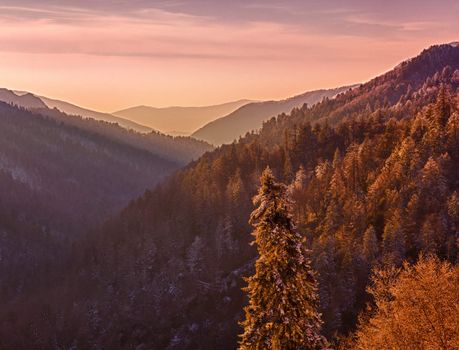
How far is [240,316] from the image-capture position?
10912 cm

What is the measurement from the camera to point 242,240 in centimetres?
14425

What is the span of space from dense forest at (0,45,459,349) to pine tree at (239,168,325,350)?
47333mm

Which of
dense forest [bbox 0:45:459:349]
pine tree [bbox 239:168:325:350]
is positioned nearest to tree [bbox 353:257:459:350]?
pine tree [bbox 239:168:325:350]

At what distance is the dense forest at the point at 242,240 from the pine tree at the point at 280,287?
47333 millimetres

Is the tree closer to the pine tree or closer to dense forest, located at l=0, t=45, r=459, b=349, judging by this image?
the pine tree

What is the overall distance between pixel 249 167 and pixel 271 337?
15558 centimetres

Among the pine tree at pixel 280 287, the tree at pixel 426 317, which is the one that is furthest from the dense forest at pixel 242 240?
the pine tree at pixel 280 287

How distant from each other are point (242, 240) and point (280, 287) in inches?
4694

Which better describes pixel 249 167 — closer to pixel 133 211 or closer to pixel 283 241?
pixel 133 211

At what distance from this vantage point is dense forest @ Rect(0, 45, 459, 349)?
313 feet

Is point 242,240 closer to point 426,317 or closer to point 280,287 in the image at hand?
point 426,317

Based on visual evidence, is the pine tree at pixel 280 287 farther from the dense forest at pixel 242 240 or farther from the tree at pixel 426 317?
the dense forest at pixel 242 240

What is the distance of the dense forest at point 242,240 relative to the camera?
9538cm

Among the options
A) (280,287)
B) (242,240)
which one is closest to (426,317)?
(280,287)
